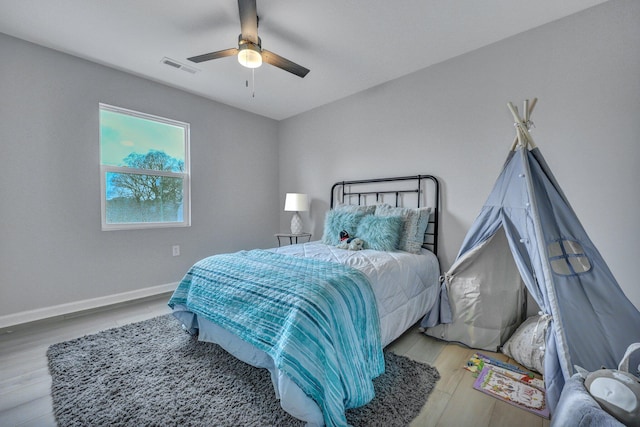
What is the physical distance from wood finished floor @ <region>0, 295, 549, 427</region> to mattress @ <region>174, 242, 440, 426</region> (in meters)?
0.29

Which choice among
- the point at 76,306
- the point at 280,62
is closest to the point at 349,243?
the point at 280,62

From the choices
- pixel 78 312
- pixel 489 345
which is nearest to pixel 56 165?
pixel 78 312

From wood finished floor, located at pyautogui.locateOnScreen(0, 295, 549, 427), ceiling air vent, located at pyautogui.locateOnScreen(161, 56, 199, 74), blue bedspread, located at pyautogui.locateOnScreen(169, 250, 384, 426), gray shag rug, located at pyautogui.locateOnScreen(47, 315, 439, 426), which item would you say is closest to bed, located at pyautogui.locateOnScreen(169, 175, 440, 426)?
blue bedspread, located at pyautogui.locateOnScreen(169, 250, 384, 426)

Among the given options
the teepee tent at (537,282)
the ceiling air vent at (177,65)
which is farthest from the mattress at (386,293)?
the ceiling air vent at (177,65)

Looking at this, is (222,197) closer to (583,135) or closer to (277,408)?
(277,408)

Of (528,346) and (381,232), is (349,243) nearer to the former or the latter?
(381,232)

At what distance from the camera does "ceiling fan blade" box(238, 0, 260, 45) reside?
179 centimetres

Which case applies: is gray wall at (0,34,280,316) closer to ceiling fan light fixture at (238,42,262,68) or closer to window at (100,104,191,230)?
window at (100,104,191,230)

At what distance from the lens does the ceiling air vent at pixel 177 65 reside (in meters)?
2.78

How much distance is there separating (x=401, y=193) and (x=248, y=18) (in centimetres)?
223

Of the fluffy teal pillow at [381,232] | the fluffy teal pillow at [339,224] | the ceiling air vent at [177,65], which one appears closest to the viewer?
the fluffy teal pillow at [381,232]

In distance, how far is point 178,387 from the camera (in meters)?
1.67

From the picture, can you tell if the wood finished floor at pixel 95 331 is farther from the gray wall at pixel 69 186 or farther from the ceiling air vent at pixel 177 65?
the ceiling air vent at pixel 177 65

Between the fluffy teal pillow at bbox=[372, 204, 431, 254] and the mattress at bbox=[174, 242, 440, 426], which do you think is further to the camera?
the fluffy teal pillow at bbox=[372, 204, 431, 254]
